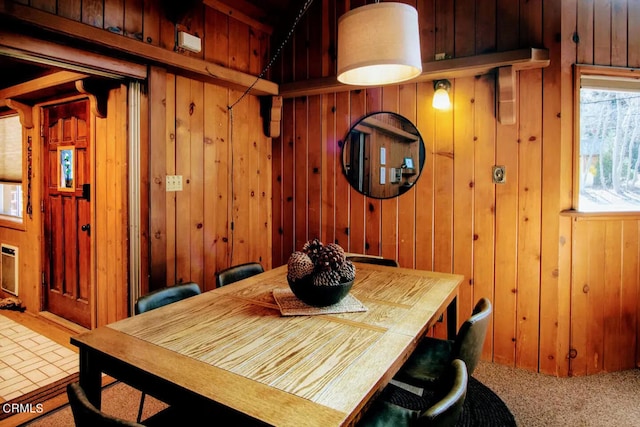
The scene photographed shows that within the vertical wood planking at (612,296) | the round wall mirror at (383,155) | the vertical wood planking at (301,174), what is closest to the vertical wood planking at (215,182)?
the vertical wood planking at (301,174)

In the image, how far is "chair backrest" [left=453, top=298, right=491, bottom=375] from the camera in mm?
1543

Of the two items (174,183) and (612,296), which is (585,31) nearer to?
(612,296)

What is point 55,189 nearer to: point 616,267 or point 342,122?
point 342,122

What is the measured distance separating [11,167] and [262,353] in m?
4.28

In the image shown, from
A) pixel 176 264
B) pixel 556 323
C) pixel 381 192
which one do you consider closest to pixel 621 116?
pixel 556 323

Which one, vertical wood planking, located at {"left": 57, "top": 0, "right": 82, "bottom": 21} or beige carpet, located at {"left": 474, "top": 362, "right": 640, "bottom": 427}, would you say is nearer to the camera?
vertical wood planking, located at {"left": 57, "top": 0, "right": 82, "bottom": 21}

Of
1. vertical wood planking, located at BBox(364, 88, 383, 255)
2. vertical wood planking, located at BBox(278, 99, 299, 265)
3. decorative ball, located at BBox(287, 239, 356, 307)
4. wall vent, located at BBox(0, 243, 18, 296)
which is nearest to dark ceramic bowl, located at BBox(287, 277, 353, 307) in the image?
decorative ball, located at BBox(287, 239, 356, 307)

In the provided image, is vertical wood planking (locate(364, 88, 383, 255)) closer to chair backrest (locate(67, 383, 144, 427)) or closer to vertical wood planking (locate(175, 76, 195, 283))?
vertical wood planking (locate(175, 76, 195, 283))

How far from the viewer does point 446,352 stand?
1961 millimetres

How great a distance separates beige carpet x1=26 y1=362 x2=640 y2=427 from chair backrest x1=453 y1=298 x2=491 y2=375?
833mm

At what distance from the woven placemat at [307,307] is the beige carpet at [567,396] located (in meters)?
1.19

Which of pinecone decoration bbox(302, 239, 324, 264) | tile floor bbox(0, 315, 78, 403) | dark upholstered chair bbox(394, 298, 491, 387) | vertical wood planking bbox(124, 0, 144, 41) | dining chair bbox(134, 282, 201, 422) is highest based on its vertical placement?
vertical wood planking bbox(124, 0, 144, 41)

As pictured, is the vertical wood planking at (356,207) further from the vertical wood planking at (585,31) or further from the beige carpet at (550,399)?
the vertical wood planking at (585,31)

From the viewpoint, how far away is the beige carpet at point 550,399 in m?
2.12
